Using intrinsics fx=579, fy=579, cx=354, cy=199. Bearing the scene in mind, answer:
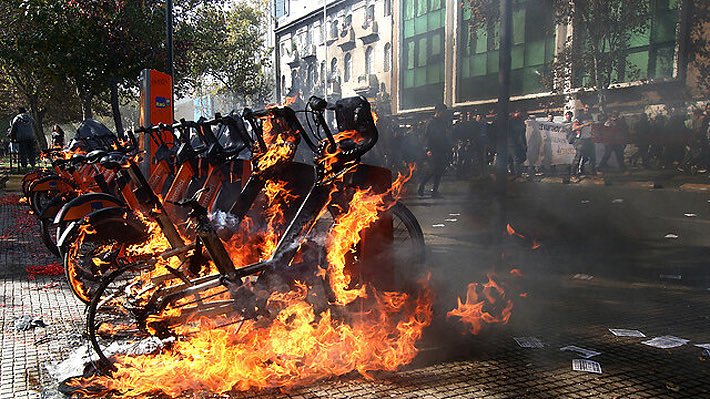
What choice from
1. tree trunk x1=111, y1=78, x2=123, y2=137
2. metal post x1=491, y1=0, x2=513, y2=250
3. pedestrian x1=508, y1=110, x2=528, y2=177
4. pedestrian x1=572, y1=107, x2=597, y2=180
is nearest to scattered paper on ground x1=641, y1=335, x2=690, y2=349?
metal post x1=491, y1=0, x2=513, y2=250

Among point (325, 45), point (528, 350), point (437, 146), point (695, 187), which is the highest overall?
point (325, 45)

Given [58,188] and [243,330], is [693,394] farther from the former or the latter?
[58,188]

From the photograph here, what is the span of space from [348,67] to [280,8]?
6.32 feet

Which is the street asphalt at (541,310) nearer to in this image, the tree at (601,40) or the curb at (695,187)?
the tree at (601,40)

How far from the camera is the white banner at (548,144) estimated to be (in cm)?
1702

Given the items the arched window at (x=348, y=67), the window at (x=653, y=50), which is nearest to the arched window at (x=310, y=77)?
the arched window at (x=348, y=67)

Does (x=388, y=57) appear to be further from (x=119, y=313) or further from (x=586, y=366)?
(x=586, y=366)

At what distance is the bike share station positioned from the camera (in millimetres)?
3477

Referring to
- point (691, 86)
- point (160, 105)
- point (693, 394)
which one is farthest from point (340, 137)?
point (691, 86)

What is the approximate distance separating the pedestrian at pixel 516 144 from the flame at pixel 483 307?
937cm

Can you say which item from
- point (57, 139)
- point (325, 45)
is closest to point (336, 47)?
point (325, 45)

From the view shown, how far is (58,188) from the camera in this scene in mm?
7840

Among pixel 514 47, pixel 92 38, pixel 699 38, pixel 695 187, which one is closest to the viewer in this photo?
pixel 514 47

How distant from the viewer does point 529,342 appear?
3.85 meters
